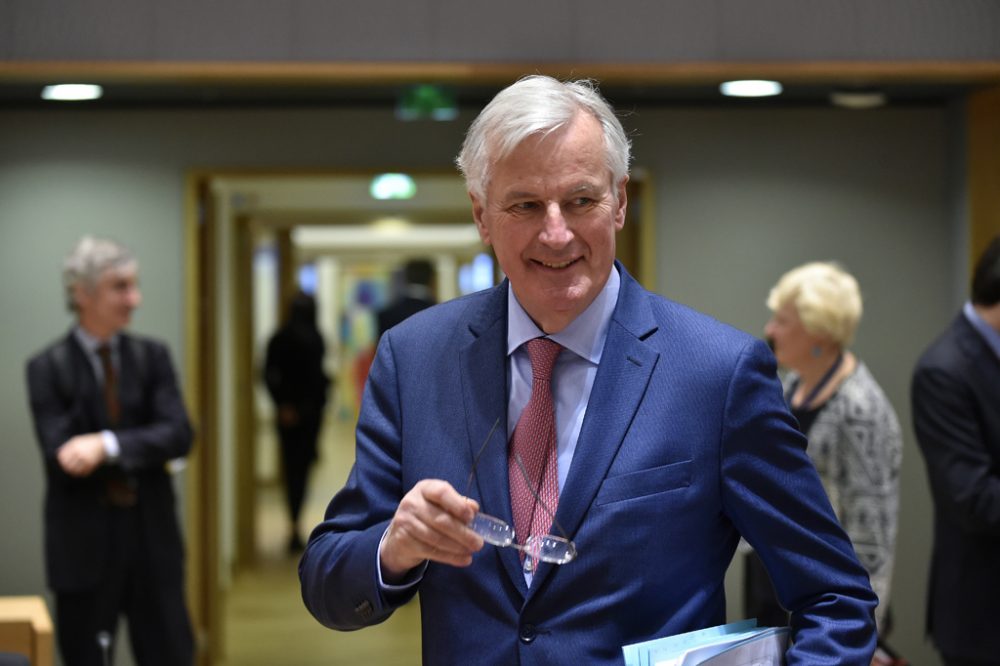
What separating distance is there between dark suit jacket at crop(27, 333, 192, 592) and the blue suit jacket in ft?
8.70

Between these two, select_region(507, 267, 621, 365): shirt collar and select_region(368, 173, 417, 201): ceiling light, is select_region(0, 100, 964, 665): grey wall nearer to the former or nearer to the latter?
select_region(368, 173, 417, 201): ceiling light

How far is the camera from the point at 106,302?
4414 millimetres

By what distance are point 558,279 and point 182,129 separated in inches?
166

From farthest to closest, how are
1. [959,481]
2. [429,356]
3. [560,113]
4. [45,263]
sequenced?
[45,263] < [959,481] < [429,356] < [560,113]

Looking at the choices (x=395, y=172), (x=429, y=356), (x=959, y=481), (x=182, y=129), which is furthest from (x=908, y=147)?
(x=429, y=356)

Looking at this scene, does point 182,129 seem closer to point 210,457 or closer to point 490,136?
point 210,457

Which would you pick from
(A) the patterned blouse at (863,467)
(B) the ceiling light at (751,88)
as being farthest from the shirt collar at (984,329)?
(B) the ceiling light at (751,88)

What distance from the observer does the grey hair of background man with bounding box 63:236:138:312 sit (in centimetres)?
443

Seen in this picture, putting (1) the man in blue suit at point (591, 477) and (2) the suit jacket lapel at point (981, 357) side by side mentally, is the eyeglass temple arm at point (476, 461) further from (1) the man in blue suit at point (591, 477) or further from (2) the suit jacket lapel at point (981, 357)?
(2) the suit jacket lapel at point (981, 357)

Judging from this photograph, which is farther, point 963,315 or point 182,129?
point 182,129

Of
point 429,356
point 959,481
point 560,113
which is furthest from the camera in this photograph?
point 959,481

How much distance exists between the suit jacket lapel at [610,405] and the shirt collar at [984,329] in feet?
6.32

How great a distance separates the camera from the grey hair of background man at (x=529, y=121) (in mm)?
1727

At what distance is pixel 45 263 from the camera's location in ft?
18.4
